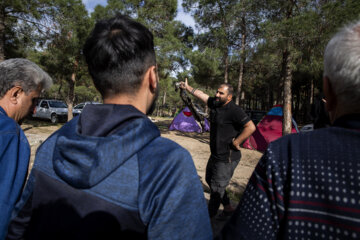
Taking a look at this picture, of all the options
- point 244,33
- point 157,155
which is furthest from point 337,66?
point 244,33

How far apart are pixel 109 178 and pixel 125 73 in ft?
1.43

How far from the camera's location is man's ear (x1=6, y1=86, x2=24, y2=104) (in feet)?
4.75

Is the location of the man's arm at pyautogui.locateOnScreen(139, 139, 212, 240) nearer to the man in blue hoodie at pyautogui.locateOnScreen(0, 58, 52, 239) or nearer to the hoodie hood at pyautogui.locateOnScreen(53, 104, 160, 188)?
the hoodie hood at pyautogui.locateOnScreen(53, 104, 160, 188)

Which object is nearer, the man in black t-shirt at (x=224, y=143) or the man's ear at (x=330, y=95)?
the man's ear at (x=330, y=95)

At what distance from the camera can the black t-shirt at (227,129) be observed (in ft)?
9.71

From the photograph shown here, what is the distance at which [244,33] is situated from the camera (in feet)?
34.8

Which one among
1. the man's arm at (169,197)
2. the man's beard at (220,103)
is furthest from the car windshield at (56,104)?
the man's arm at (169,197)

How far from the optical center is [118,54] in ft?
2.89

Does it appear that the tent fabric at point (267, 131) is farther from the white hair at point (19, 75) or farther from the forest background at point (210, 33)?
the white hair at point (19, 75)

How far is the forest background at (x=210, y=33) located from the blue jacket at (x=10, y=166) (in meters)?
5.92

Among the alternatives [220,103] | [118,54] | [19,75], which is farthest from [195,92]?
[118,54]

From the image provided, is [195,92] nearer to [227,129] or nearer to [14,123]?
[227,129]

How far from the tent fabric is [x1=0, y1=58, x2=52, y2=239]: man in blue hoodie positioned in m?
8.17

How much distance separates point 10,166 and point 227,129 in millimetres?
2481
